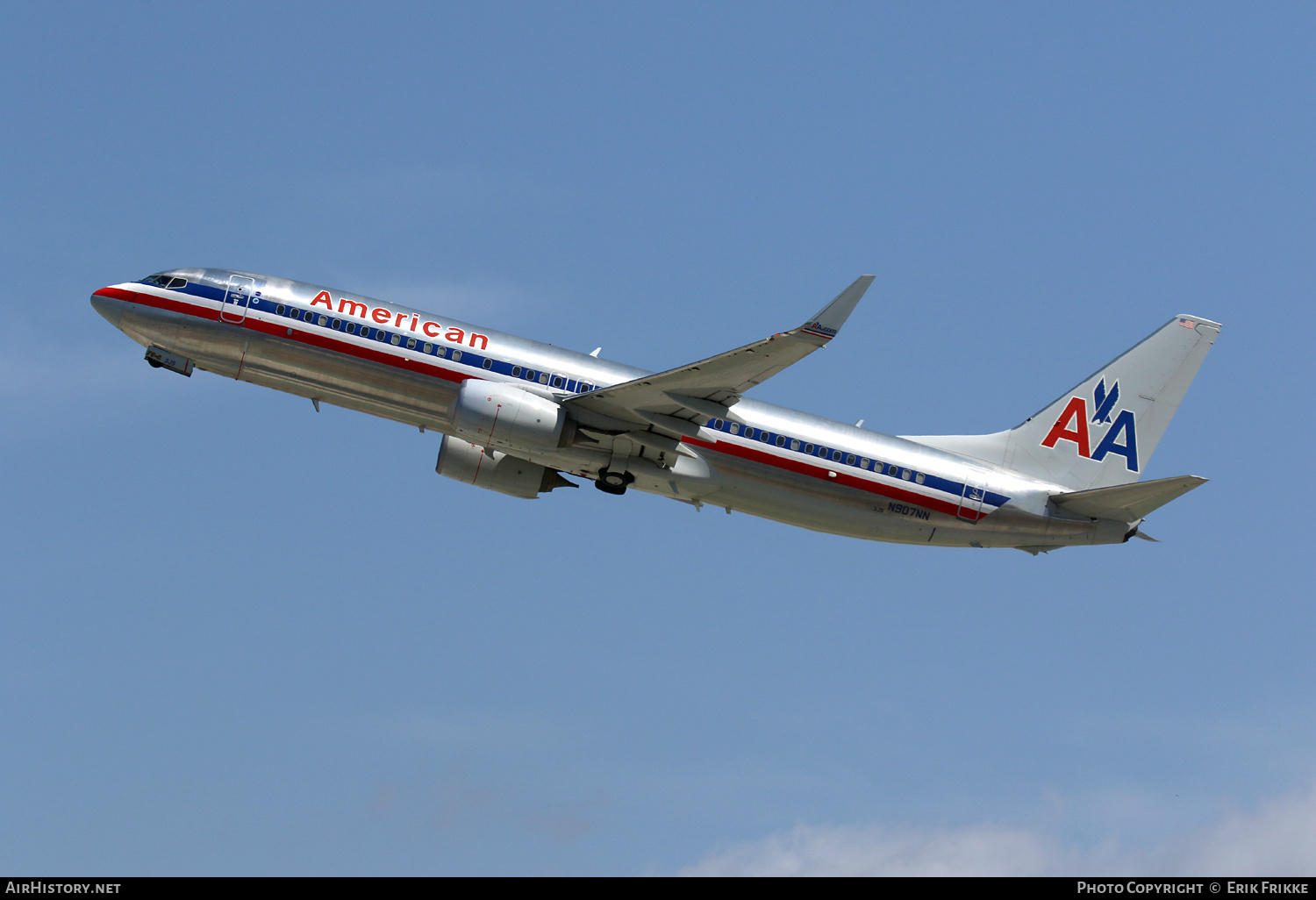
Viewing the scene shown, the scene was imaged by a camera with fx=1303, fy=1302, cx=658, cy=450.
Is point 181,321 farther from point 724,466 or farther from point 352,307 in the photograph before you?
point 724,466

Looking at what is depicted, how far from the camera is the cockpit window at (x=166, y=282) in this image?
40.2m

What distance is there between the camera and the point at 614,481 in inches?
1607

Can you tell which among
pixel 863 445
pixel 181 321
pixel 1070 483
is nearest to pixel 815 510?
pixel 863 445

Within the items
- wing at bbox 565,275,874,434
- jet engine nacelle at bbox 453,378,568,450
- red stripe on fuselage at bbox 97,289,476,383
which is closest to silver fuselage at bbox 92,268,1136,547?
red stripe on fuselage at bbox 97,289,476,383

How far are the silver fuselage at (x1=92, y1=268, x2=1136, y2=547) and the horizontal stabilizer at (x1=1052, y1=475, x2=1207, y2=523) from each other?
2210 mm

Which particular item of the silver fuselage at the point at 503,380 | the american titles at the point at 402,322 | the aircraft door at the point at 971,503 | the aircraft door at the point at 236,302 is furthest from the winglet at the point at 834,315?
the aircraft door at the point at 236,302

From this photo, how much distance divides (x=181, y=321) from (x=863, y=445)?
21505 millimetres

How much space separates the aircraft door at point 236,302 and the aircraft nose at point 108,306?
140 inches

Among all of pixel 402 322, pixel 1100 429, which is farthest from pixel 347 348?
pixel 1100 429

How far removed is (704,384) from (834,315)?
4940 mm

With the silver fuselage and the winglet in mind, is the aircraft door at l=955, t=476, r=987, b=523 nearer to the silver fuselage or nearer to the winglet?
the silver fuselage
